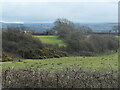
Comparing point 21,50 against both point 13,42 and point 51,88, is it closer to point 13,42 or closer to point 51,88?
point 13,42

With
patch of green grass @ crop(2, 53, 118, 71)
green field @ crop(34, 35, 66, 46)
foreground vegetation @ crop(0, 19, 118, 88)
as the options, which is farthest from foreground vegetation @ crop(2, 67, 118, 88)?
green field @ crop(34, 35, 66, 46)

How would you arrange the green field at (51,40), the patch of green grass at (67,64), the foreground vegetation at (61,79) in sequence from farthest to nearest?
the green field at (51,40) → the patch of green grass at (67,64) → the foreground vegetation at (61,79)

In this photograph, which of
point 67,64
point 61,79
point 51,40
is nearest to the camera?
point 61,79

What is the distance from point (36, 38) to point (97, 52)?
6.03 m

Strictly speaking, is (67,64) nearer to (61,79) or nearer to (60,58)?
(61,79)

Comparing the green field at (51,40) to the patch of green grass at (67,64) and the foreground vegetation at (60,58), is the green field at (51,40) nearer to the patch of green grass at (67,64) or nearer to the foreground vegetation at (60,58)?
the foreground vegetation at (60,58)

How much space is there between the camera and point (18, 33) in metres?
21.6

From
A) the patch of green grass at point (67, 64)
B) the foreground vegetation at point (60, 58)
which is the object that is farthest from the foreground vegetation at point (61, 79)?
the patch of green grass at point (67, 64)

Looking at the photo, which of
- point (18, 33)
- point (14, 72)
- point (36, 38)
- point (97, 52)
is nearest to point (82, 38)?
point (97, 52)

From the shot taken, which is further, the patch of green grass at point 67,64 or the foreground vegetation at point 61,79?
the patch of green grass at point 67,64

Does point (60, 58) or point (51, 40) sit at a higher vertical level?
point (51, 40)

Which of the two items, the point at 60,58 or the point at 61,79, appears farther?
the point at 60,58

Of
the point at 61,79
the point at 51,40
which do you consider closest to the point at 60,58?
the point at 61,79

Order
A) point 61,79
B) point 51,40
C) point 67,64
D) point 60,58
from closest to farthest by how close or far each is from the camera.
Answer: point 61,79
point 67,64
point 60,58
point 51,40
